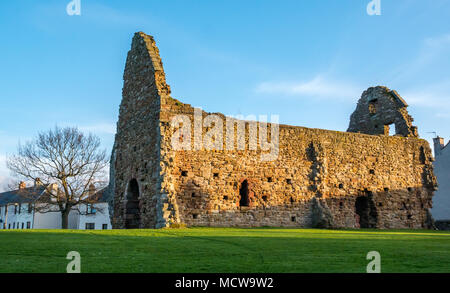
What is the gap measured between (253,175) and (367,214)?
7.02m

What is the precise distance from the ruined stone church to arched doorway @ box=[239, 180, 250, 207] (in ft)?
0.14

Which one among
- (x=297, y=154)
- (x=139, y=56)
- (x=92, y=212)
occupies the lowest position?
(x=92, y=212)

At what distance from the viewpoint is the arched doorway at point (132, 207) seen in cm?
1799

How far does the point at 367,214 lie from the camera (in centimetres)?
2125

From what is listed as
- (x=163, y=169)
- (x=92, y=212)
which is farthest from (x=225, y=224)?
(x=92, y=212)

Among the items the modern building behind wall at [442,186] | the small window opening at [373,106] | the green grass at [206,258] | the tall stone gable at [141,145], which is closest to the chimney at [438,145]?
the modern building behind wall at [442,186]

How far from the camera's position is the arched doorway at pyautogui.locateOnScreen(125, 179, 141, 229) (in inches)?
708

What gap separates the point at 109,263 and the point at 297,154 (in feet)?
Answer: 48.0

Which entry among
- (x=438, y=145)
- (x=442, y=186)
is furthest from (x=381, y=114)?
(x=438, y=145)

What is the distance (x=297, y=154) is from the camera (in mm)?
19562

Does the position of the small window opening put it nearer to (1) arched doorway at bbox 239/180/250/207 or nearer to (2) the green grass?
(1) arched doorway at bbox 239/180/250/207

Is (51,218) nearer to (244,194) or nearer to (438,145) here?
(244,194)
